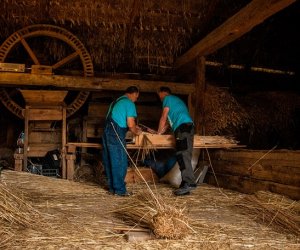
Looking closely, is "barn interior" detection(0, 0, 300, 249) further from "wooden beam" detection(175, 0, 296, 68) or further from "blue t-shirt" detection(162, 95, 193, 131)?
"blue t-shirt" detection(162, 95, 193, 131)

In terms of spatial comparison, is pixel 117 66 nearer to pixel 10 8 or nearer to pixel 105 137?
pixel 10 8

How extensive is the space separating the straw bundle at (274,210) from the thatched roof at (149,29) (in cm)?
355

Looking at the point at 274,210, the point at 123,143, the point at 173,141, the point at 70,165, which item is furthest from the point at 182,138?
the point at 70,165

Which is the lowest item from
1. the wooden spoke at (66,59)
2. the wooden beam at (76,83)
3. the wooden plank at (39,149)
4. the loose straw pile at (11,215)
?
the loose straw pile at (11,215)

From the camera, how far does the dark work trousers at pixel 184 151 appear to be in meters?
5.03

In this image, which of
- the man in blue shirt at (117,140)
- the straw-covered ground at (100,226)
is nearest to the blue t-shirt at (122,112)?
the man in blue shirt at (117,140)

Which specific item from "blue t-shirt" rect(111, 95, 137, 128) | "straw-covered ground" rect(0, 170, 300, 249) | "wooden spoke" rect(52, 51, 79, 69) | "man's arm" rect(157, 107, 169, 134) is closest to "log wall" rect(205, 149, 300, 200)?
"straw-covered ground" rect(0, 170, 300, 249)

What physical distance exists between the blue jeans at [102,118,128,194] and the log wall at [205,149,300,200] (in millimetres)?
1751

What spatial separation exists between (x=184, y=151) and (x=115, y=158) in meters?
1.00

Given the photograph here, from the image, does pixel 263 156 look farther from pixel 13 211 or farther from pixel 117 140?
pixel 13 211

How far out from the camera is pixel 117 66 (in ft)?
25.1

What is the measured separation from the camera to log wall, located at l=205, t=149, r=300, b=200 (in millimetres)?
4238

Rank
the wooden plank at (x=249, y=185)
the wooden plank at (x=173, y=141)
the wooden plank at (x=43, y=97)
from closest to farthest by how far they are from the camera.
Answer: the wooden plank at (x=249, y=185) < the wooden plank at (x=173, y=141) < the wooden plank at (x=43, y=97)

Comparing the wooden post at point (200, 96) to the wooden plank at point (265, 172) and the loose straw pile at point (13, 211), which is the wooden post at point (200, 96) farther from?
the loose straw pile at point (13, 211)
